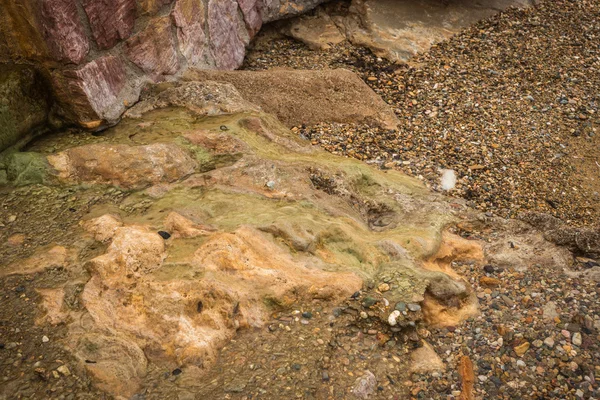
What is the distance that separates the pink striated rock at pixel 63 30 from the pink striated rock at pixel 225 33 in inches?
56.3

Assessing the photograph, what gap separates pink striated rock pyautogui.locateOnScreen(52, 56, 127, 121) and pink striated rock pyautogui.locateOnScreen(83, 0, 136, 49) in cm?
11

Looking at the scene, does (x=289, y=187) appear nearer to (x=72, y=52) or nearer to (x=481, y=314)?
(x=481, y=314)

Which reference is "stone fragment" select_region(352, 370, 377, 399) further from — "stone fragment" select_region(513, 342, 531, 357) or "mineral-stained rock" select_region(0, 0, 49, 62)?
"mineral-stained rock" select_region(0, 0, 49, 62)

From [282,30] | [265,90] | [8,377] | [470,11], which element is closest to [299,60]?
[282,30]

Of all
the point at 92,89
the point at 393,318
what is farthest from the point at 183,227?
the point at 92,89

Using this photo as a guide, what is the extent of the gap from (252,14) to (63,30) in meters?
2.36

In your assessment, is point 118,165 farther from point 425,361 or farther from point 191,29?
point 425,361

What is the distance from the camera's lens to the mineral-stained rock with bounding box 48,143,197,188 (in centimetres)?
304

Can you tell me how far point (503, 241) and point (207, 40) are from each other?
8.45 feet

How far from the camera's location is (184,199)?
2928mm

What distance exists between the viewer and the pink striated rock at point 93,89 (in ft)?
10.5

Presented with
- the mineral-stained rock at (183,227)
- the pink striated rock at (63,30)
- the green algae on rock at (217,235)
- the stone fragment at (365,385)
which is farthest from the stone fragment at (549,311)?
the pink striated rock at (63,30)

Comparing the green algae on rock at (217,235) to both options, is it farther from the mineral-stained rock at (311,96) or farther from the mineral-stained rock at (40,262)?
the mineral-stained rock at (311,96)

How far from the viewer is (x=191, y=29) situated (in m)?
4.16
